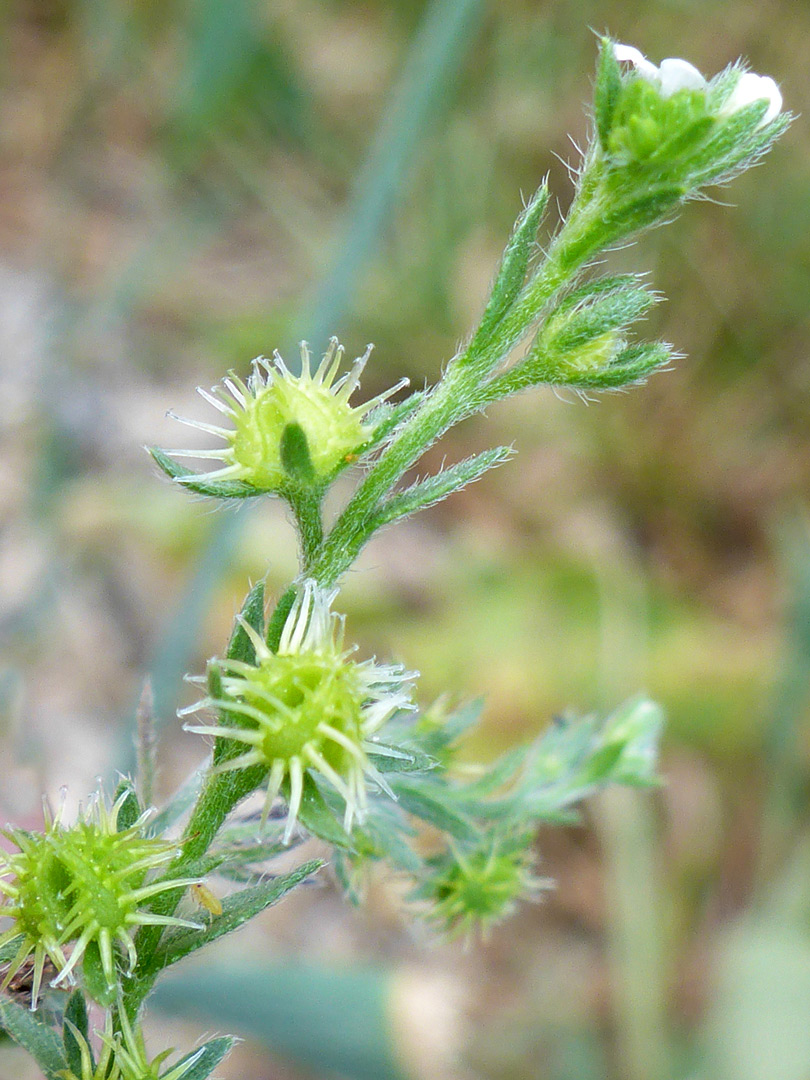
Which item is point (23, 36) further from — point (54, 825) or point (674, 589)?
point (54, 825)

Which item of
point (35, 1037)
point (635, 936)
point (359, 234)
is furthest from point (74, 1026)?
point (635, 936)

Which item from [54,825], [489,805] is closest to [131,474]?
[489,805]

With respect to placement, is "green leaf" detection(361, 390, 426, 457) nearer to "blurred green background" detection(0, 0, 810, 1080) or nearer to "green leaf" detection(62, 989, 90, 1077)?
"green leaf" detection(62, 989, 90, 1077)

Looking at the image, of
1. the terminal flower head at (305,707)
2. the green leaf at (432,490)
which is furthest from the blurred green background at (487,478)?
the terminal flower head at (305,707)

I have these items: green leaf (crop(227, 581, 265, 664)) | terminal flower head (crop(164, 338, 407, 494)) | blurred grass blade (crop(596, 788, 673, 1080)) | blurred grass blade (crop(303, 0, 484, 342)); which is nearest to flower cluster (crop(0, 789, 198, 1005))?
green leaf (crop(227, 581, 265, 664))

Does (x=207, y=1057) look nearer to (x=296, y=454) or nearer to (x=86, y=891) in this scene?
(x=86, y=891)

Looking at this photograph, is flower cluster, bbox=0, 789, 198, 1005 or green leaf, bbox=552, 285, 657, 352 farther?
green leaf, bbox=552, 285, 657, 352

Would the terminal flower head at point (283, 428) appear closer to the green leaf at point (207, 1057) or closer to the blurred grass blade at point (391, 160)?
the green leaf at point (207, 1057)
